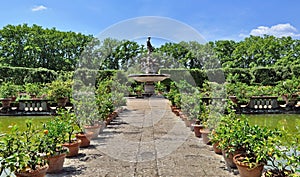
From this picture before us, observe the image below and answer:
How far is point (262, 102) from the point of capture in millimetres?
9664

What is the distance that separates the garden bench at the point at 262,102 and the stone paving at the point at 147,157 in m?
4.90

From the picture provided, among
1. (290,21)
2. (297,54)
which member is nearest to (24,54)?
(290,21)

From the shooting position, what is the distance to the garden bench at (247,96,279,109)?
9.62 m

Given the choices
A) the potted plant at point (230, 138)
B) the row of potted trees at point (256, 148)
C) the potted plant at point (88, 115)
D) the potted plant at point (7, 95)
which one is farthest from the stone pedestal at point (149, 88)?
the potted plant at point (230, 138)

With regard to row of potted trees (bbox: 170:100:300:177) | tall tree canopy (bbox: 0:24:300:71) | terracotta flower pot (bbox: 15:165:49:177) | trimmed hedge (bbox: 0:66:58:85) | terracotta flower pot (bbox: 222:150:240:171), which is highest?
tall tree canopy (bbox: 0:24:300:71)

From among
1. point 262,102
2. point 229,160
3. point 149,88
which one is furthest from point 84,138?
point 149,88

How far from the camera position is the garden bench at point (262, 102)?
962 cm

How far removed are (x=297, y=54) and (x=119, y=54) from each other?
18.1m

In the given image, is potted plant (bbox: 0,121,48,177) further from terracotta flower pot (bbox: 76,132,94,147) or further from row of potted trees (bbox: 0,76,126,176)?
terracotta flower pot (bbox: 76,132,94,147)

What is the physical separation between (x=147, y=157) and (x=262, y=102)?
7204 millimetres

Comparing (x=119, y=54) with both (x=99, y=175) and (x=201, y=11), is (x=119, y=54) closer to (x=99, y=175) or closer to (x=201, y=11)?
(x=201, y=11)

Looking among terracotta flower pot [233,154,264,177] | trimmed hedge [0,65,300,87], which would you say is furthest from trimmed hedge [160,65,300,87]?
terracotta flower pot [233,154,264,177]

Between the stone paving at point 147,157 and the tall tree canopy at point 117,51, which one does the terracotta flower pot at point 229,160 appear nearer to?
the stone paving at point 147,157

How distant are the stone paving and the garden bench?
490 centimetres
